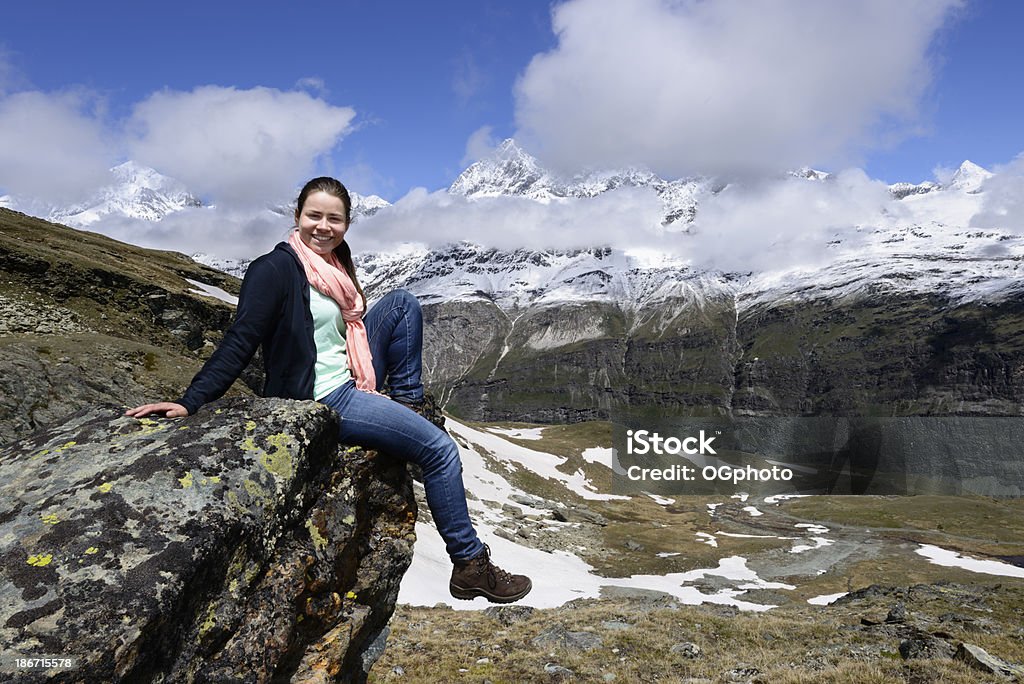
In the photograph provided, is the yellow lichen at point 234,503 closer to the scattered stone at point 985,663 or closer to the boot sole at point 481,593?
the boot sole at point 481,593

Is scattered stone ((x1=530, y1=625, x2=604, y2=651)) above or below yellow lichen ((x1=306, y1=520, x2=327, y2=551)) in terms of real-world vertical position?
below

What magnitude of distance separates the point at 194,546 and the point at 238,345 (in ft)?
6.57

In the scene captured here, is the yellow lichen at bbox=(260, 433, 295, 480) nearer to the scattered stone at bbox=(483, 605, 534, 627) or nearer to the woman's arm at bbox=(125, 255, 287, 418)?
the woman's arm at bbox=(125, 255, 287, 418)

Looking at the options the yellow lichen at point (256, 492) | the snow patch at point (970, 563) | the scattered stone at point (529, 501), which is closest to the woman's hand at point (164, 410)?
the yellow lichen at point (256, 492)

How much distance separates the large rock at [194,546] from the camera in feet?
14.9

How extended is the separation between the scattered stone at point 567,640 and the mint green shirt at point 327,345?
15.3m

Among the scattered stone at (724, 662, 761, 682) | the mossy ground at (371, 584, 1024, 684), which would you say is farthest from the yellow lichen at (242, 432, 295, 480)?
the scattered stone at (724, 662, 761, 682)

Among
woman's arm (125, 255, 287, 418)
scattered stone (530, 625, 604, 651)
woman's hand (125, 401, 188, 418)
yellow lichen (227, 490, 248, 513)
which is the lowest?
scattered stone (530, 625, 604, 651)

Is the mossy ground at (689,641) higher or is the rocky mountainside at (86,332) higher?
the rocky mountainside at (86,332)

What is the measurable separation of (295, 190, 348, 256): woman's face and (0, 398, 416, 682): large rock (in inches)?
75.6

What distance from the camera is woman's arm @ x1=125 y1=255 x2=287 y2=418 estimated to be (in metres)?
6.00

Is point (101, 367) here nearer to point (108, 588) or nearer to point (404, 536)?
point (404, 536)

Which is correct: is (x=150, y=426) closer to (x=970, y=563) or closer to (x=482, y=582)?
(x=482, y=582)

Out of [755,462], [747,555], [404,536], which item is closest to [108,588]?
[404,536]
